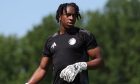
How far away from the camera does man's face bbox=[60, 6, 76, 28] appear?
13852 mm

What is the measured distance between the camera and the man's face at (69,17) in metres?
13.9

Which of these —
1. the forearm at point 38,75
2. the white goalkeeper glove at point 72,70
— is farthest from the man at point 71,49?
the forearm at point 38,75

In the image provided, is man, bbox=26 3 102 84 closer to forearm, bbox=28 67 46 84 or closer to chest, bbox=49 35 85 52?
chest, bbox=49 35 85 52

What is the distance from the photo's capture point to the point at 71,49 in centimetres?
1398

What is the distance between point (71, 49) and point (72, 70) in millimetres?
429

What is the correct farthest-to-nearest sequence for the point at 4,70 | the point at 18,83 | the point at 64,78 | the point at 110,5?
1. the point at 110,5
2. the point at 4,70
3. the point at 18,83
4. the point at 64,78

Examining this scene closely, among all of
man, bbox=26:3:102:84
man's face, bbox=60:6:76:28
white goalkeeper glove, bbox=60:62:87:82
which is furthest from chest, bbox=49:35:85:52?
white goalkeeper glove, bbox=60:62:87:82

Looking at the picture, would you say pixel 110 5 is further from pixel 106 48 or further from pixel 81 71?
pixel 81 71

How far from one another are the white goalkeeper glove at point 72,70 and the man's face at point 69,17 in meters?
0.63

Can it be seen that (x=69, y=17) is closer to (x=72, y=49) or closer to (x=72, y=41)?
(x=72, y=41)

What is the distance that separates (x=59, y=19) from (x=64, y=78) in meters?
1.00

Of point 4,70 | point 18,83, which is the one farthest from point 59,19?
point 4,70

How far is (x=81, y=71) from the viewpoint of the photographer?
45.4 ft

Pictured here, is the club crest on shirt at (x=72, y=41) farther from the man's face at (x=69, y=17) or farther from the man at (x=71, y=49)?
the man's face at (x=69, y=17)
